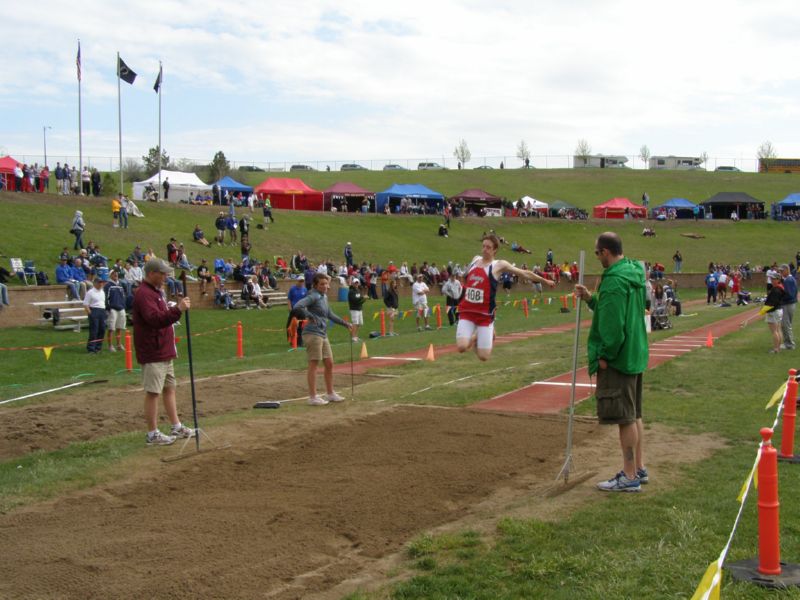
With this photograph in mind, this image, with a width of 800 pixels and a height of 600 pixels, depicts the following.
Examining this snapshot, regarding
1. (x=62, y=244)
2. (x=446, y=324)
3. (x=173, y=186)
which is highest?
(x=173, y=186)

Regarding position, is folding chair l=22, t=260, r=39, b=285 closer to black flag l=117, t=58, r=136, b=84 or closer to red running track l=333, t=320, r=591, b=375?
red running track l=333, t=320, r=591, b=375

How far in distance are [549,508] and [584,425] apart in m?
3.88

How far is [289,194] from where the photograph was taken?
6112 centimetres

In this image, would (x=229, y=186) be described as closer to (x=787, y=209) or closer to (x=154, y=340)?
(x=154, y=340)

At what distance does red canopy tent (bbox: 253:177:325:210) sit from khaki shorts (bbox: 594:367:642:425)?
5372cm

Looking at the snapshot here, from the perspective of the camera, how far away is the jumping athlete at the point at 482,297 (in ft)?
31.6

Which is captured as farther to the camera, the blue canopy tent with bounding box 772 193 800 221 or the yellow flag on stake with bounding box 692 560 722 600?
the blue canopy tent with bounding box 772 193 800 221

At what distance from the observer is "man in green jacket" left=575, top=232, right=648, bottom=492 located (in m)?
7.00

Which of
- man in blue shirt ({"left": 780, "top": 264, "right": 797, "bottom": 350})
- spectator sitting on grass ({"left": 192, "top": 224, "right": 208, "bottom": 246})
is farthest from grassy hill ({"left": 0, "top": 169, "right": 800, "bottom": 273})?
man in blue shirt ({"left": 780, "top": 264, "right": 797, "bottom": 350})

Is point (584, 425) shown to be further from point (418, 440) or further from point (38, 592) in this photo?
point (38, 592)

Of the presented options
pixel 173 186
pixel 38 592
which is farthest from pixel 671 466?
pixel 173 186

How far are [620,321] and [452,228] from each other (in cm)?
5474

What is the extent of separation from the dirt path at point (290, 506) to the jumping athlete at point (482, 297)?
1.12 meters

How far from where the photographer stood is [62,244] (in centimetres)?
3406
